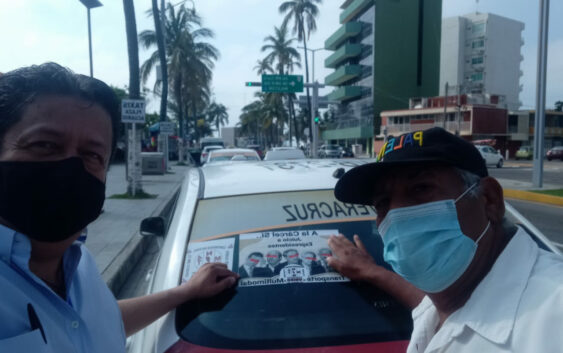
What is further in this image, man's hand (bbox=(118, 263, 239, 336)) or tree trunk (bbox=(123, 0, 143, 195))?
tree trunk (bbox=(123, 0, 143, 195))

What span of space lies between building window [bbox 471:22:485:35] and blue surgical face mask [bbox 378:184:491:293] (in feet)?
253

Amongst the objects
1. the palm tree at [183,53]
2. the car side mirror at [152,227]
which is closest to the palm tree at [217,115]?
the palm tree at [183,53]

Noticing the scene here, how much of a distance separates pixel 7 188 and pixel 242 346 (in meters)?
0.93

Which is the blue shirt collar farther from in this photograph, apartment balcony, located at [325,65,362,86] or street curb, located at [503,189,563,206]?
apartment balcony, located at [325,65,362,86]

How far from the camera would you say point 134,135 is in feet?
43.5

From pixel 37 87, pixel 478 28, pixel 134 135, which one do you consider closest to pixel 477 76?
pixel 478 28

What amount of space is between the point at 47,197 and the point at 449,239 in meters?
1.30

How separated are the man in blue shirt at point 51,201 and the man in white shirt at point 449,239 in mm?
917

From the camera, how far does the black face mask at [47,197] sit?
1.37 meters

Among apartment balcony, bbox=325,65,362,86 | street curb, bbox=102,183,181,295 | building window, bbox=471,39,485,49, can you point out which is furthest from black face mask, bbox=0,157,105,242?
building window, bbox=471,39,485,49

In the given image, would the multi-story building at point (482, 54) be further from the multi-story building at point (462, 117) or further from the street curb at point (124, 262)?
the street curb at point (124, 262)

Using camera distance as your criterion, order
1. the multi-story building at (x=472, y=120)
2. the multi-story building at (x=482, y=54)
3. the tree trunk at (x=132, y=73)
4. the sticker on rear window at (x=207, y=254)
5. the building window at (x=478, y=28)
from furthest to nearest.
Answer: the multi-story building at (x=482, y=54) < the building window at (x=478, y=28) < the multi-story building at (x=472, y=120) < the tree trunk at (x=132, y=73) < the sticker on rear window at (x=207, y=254)

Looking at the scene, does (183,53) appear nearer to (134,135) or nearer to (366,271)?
(134,135)

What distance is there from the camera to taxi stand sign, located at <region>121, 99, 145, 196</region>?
1292 cm
